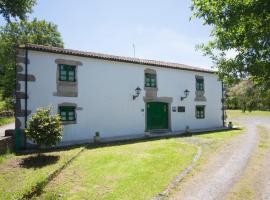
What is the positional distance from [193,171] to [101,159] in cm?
392

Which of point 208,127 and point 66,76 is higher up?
point 66,76

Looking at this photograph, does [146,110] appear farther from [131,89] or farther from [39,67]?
[39,67]

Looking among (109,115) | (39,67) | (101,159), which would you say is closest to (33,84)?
(39,67)

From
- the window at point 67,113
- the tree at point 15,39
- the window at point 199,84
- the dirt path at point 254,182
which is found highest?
the tree at point 15,39

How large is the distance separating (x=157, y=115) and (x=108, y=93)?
4897 millimetres

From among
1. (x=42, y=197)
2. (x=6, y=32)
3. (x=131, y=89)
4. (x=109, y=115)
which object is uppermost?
(x=6, y=32)

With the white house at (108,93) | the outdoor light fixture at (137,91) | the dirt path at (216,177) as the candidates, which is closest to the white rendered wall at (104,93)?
the white house at (108,93)

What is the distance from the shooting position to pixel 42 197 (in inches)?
282

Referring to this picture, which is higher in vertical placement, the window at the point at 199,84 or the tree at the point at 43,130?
the window at the point at 199,84

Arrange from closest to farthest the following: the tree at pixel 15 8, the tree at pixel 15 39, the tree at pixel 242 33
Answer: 1. the tree at pixel 242 33
2. the tree at pixel 15 8
3. the tree at pixel 15 39

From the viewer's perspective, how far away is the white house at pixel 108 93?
14594 mm

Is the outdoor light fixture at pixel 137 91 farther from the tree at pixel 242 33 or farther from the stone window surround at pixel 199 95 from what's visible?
the tree at pixel 242 33

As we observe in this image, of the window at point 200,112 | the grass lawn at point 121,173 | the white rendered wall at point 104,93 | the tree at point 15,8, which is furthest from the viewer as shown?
the window at point 200,112

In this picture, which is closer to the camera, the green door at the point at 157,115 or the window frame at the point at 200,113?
the green door at the point at 157,115
